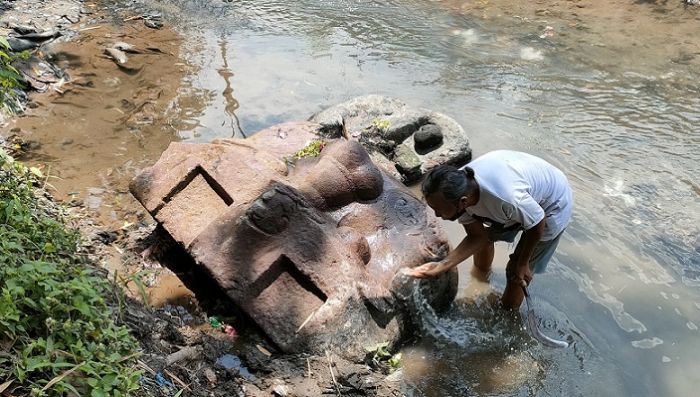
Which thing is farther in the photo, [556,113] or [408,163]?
[556,113]

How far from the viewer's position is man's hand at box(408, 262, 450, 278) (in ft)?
11.7

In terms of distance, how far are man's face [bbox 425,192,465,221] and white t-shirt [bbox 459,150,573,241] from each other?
195 millimetres

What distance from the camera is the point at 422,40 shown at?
8961 mm

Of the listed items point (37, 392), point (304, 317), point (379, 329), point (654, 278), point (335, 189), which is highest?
point (37, 392)

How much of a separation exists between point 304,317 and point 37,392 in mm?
1568

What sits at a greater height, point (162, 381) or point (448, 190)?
point (448, 190)

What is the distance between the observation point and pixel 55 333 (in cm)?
239

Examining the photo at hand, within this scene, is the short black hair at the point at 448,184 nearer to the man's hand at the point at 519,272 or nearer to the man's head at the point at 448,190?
the man's head at the point at 448,190

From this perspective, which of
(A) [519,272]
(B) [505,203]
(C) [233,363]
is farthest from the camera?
(A) [519,272]

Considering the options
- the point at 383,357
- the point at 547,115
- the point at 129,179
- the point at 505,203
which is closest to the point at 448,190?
the point at 505,203

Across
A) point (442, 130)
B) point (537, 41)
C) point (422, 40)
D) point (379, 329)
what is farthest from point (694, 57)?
point (379, 329)

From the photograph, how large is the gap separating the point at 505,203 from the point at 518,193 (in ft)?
0.33

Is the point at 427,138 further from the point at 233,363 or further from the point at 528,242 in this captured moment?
the point at 233,363

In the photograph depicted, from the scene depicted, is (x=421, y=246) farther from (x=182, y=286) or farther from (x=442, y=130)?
(x=442, y=130)
